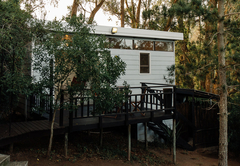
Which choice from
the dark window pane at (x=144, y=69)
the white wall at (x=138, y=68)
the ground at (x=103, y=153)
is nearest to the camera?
the ground at (x=103, y=153)

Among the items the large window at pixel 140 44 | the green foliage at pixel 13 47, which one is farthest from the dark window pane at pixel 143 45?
the green foliage at pixel 13 47

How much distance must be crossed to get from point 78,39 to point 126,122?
9.28 feet

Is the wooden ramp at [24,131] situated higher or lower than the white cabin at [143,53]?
lower

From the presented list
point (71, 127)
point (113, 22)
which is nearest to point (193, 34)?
point (113, 22)

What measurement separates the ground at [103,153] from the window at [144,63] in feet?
9.43

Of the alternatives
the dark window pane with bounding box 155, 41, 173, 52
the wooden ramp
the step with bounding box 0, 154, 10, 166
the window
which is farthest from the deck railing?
the dark window pane with bounding box 155, 41, 173, 52

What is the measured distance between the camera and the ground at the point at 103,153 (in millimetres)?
4738

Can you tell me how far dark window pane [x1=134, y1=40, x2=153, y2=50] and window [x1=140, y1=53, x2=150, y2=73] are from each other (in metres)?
0.30

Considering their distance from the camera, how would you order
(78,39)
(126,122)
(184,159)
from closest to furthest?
(78,39) → (126,122) → (184,159)

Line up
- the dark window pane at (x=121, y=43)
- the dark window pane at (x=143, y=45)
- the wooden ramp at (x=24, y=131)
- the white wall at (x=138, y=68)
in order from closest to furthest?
the wooden ramp at (x=24, y=131) → the dark window pane at (x=121, y=43) → the white wall at (x=138, y=68) → the dark window pane at (x=143, y=45)

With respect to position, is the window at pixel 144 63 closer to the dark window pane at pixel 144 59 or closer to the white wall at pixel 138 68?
the dark window pane at pixel 144 59

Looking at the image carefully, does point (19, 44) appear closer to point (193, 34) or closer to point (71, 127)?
point (71, 127)

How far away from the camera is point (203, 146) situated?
8.76 metres

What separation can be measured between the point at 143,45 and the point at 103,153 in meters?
5.05
